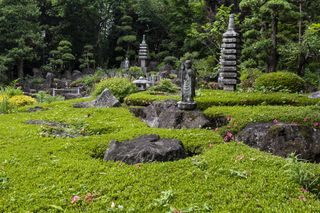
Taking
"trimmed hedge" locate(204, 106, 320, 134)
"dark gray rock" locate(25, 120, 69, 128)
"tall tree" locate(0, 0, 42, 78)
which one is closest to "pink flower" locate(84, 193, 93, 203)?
"trimmed hedge" locate(204, 106, 320, 134)

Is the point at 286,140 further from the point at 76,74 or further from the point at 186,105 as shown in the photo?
the point at 76,74

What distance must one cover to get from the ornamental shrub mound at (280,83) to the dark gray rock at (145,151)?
27.6ft

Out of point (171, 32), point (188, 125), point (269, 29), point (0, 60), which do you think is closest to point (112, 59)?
point (171, 32)

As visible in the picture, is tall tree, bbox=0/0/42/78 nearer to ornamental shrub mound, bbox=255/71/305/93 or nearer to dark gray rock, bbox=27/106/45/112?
dark gray rock, bbox=27/106/45/112

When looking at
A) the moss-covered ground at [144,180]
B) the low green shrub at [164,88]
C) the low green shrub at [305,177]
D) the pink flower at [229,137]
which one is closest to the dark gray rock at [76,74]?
the low green shrub at [164,88]

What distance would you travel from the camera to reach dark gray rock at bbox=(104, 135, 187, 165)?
245 inches

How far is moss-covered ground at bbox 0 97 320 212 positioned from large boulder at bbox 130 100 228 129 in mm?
1514

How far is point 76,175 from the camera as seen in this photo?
18.2ft

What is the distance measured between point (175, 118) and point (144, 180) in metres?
4.76

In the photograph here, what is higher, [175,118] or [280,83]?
[280,83]

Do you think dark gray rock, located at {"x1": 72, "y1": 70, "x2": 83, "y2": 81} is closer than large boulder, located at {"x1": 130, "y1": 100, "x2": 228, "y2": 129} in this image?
No

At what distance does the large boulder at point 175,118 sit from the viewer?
373 inches

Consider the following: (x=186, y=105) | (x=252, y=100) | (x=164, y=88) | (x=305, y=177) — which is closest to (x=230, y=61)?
(x=164, y=88)

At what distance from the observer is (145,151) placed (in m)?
6.29
